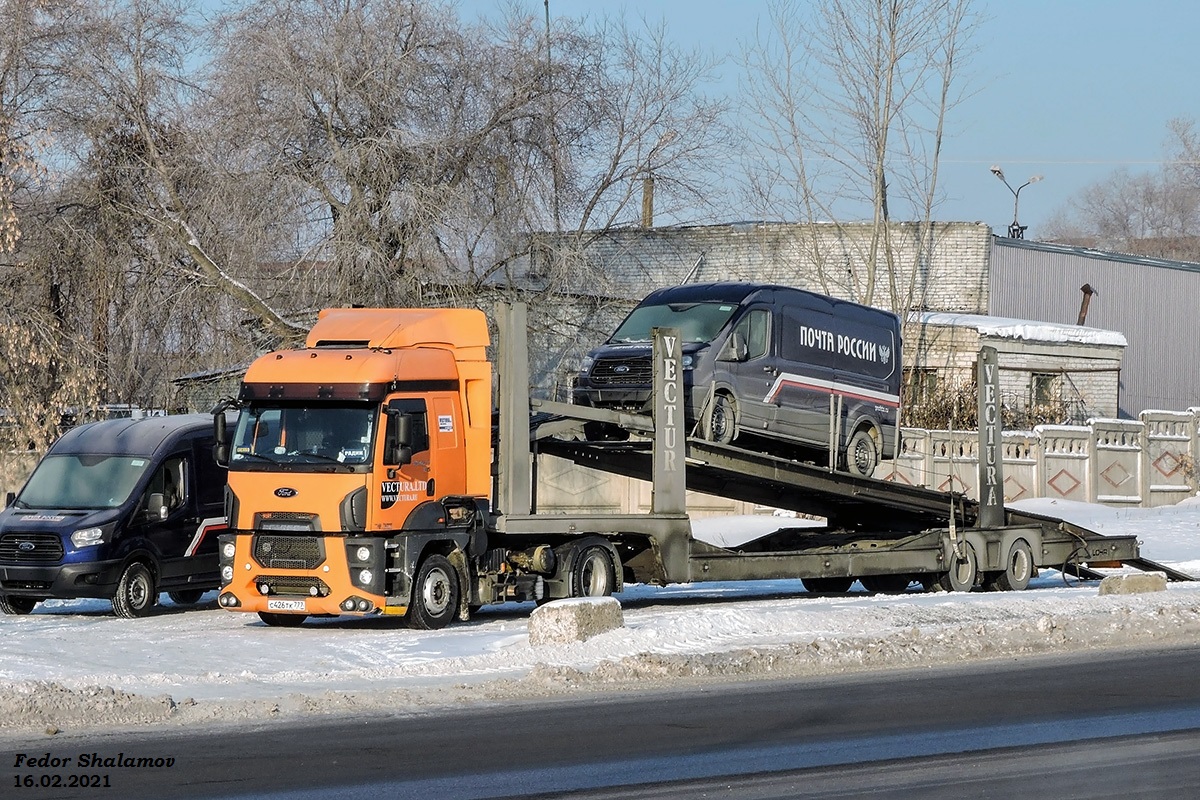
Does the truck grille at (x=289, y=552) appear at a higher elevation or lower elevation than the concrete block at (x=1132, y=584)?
higher

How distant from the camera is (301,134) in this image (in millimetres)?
29172

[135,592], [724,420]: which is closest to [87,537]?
[135,592]

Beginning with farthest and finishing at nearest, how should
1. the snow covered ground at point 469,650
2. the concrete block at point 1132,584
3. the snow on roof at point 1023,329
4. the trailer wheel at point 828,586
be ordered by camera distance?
the snow on roof at point 1023,329
the trailer wheel at point 828,586
the concrete block at point 1132,584
the snow covered ground at point 469,650

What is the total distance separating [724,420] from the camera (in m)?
18.4

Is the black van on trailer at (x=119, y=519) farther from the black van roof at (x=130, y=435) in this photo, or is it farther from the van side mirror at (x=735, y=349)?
the van side mirror at (x=735, y=349)

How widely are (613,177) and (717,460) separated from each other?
16103 millimetres

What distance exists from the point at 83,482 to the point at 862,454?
10.4 metres

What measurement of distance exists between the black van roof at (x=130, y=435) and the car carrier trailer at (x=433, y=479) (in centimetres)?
318

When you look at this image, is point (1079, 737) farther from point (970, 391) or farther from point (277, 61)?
point (970, 391)

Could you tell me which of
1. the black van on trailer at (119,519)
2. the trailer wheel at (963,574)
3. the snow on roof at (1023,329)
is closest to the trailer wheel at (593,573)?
the black van on trailer at (119,519)

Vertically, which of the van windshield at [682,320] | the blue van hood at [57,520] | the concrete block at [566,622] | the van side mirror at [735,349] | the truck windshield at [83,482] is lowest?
the concrete block at [566,622]

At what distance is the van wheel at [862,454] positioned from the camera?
2050cm

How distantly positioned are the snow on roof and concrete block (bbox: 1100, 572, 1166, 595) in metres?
21.5

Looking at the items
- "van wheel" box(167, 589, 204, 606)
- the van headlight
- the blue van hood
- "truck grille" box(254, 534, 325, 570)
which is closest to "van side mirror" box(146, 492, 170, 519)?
the blue van hood
